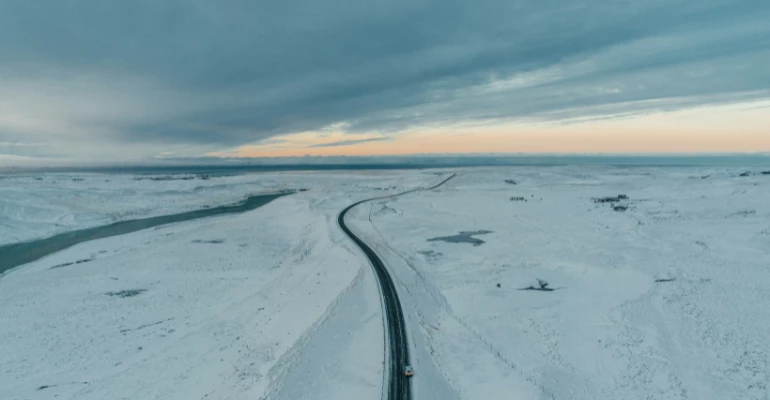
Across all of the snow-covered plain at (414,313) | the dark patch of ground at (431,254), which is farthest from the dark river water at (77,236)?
the dark patch of ground at (431,254)

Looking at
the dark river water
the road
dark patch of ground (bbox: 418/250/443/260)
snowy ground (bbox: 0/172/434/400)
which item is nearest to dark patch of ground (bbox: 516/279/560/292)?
the road

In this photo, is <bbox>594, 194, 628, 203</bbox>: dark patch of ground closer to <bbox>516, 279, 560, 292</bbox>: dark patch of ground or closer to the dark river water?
<bbox>516, 279, 560, 292</bbox>: dark patch of ground

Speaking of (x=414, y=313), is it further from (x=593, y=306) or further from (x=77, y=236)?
(x=77, y=236)

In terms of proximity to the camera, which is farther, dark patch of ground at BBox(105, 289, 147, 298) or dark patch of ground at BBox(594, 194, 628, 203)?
dark patch of ground at BBox(594, 194, 628, 203)

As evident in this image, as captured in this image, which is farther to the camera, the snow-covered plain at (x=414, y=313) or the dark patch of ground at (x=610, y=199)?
the dark patch of ground at (x=610, y=199)

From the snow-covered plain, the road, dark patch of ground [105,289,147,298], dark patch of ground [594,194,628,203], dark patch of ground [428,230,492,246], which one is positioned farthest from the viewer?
dark patch of ground [594,194,628,203]

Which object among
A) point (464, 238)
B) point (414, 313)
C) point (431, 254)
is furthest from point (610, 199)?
point (414, 313)

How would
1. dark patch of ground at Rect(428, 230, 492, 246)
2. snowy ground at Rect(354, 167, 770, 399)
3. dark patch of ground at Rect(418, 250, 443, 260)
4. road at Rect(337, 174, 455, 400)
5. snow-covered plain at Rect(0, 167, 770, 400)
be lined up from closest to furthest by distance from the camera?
road at Rect(337, 174, 455, 400)
snowy ground at Rect(354, 167, 770, 399)
snow-covered plain at Rect(0, 167, 770, 400)
dark patch of ground at Rect(418, 250, 443, 260)
dark patch of ground at Rect(428, 230, 492, 246)

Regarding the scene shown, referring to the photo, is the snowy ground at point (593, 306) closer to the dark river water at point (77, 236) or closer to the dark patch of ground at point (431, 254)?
the dark patch of ground at point (431, 254)
